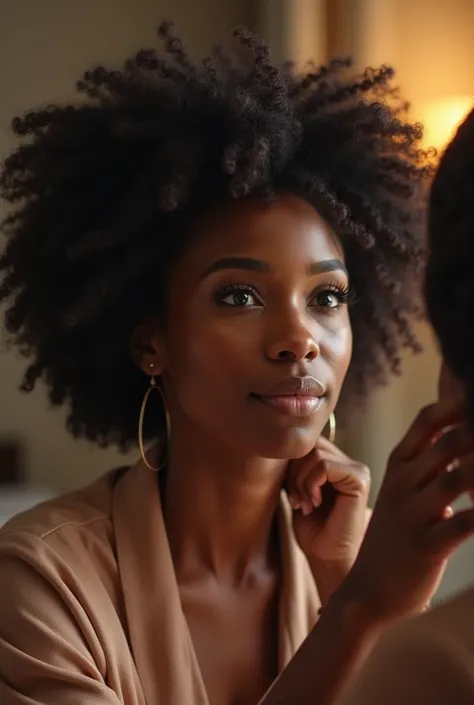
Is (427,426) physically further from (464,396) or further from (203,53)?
(203,53)

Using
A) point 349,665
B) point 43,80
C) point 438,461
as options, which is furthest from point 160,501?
point 43,80

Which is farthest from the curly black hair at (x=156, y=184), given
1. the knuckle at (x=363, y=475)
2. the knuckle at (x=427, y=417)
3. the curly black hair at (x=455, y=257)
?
the curly black hair at (x=455, y=257)

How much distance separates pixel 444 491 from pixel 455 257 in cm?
24

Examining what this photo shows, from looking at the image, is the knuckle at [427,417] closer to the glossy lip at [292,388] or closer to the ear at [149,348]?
the glossy lip at [292,388]

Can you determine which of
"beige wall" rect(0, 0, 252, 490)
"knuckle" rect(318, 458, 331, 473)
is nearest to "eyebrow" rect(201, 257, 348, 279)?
"knuckle" rect(318, 458, 331, 473)

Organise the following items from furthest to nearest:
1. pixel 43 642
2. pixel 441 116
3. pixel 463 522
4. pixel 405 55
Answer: pixel 405 55 < pixel 441 116 < pixel 43 642 < pixel 463 522

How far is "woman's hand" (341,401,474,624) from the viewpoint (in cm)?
73

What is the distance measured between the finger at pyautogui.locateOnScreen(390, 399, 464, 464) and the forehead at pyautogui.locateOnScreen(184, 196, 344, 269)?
31 centimetres

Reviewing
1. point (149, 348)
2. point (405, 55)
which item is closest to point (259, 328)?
point (149, 348)

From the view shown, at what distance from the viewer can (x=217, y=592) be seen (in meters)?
1.12

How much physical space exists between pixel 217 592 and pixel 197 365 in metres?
0.27

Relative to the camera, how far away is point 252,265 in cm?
103

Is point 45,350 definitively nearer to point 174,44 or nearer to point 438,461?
point 174,44

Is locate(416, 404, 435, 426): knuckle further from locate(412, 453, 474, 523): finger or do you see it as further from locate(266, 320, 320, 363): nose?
locate(266, 320, 320, 363): nose
